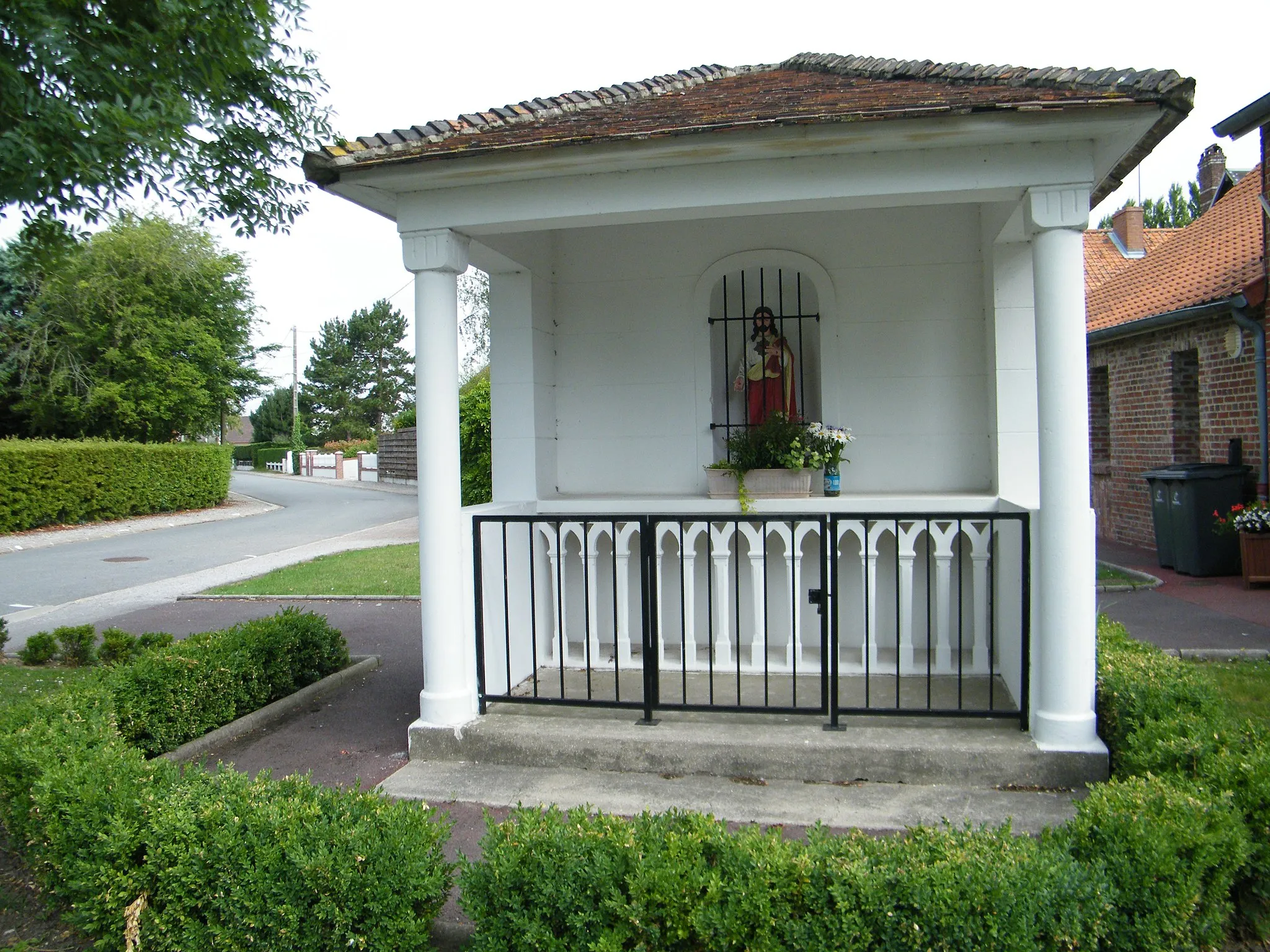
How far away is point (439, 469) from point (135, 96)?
9.46 ft

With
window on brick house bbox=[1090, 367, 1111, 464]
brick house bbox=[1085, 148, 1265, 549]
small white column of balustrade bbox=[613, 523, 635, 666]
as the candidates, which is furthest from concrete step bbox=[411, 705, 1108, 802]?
window on brick house bbox=[1090, 367, 1111, 464]

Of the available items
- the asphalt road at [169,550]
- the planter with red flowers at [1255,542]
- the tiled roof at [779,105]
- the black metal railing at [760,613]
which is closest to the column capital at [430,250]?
the tiled roof at [779,105]

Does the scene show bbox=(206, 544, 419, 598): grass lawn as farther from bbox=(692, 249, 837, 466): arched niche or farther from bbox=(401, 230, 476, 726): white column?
bbox=(401, 230, 476, 726): white column

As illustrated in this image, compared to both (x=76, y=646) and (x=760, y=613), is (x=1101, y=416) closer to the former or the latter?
(x=760, y=613)

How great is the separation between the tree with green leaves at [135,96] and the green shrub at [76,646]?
147 inches

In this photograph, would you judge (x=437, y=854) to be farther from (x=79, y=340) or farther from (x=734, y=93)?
(x=79, y=340)

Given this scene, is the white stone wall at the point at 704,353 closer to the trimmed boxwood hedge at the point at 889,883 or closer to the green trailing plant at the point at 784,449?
the green trailing plant at the point at 784,449

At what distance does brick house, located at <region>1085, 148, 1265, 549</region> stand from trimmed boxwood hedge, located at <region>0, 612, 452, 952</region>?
993 centimetres

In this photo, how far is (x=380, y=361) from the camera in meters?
71.6

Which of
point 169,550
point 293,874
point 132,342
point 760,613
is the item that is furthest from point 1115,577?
point 132,342

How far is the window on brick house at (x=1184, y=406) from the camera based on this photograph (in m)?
12.7

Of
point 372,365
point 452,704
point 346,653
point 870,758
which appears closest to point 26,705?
point 452,704

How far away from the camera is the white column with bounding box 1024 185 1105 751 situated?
4.32 m

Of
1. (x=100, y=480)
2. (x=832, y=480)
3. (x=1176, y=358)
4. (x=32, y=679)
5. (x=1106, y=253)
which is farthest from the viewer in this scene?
(x=100, y=480)
